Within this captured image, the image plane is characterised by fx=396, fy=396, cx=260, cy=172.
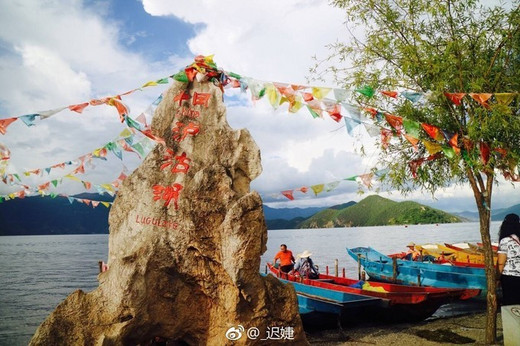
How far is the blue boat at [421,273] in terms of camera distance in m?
16.1

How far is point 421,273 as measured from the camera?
59.0 feet

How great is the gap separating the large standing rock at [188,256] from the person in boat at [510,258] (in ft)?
14.6

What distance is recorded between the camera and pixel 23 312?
21.5 metres

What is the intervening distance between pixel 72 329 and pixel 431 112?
901 centimetres

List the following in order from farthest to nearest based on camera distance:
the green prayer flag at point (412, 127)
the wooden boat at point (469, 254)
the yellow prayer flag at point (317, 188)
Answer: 1. the wooden boat at point (469, 254)
2. the yellow prayer flag at point (317, 188)
3. the green prayer flag at point (412, 127)

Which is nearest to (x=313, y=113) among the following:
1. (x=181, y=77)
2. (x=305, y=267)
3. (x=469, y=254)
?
(x=181, y=77)

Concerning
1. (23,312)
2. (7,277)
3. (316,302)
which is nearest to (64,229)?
(7,277)

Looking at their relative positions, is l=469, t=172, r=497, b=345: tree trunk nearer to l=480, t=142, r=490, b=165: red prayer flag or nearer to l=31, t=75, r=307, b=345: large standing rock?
l=480, t=142, r=490, b=165: red prayer flag

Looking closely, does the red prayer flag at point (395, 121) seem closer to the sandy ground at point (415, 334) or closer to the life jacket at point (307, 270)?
the sandy ground at point (415, 334)

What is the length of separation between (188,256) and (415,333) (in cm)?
787

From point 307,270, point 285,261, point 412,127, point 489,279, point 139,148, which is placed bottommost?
point 307,270

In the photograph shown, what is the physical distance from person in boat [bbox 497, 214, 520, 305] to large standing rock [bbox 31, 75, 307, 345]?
4.44 meters

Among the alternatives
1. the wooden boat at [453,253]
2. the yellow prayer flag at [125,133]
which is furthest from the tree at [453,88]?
the wooden boat at [453,253]

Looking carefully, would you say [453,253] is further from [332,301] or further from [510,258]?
[510,258]
